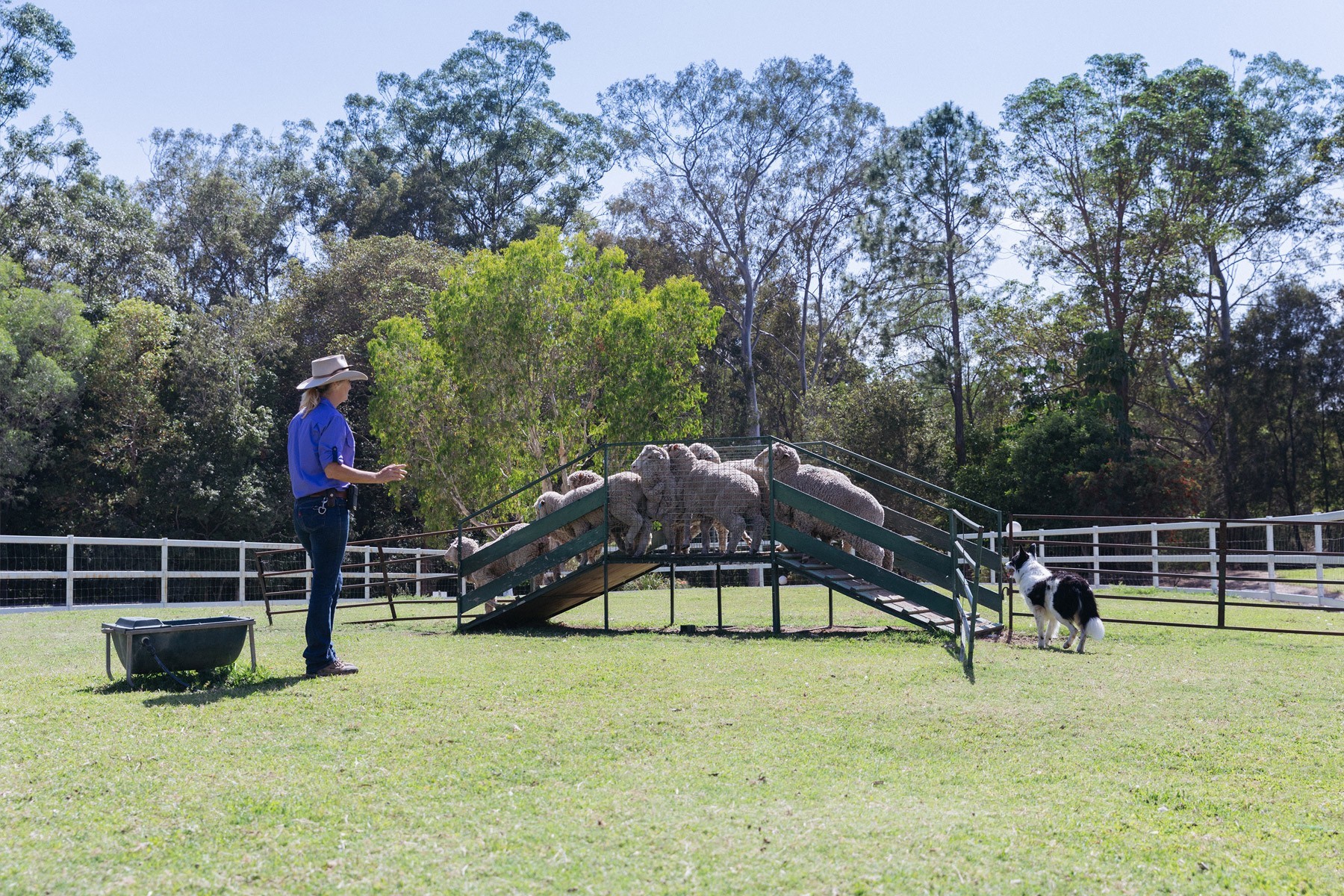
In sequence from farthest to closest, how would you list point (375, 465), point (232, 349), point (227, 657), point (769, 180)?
point (769, 180) → point (375, 465) → point (232, 349) → point (227, 657)

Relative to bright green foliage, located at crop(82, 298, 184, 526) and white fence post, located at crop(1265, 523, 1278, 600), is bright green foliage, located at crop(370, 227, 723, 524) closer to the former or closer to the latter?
bright green foliage, located at crop(82, 298, 184, 526)

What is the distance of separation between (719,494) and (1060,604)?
3.94 metres

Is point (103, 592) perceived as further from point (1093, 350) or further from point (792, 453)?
point (1093, 350)

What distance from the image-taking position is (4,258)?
31844 millimetres

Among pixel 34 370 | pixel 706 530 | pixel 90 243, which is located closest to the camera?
pixel 706 530

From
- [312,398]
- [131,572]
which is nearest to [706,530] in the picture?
[312,398]

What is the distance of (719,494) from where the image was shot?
13.1m

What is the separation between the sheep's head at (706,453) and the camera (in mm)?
13672

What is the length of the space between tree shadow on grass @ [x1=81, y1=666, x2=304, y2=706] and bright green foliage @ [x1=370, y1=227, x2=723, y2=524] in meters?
20.3

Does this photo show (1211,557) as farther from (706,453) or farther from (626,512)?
(626,512)

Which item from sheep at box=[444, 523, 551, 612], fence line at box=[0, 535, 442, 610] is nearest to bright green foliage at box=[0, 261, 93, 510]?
fence line at box=[0, 535, 442, 610]

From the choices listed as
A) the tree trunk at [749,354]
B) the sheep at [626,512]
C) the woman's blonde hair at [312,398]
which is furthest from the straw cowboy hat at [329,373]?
the tree trunk at [749,354]

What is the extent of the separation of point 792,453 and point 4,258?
27597 mm

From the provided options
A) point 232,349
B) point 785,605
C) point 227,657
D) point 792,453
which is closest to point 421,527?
point 232,349
